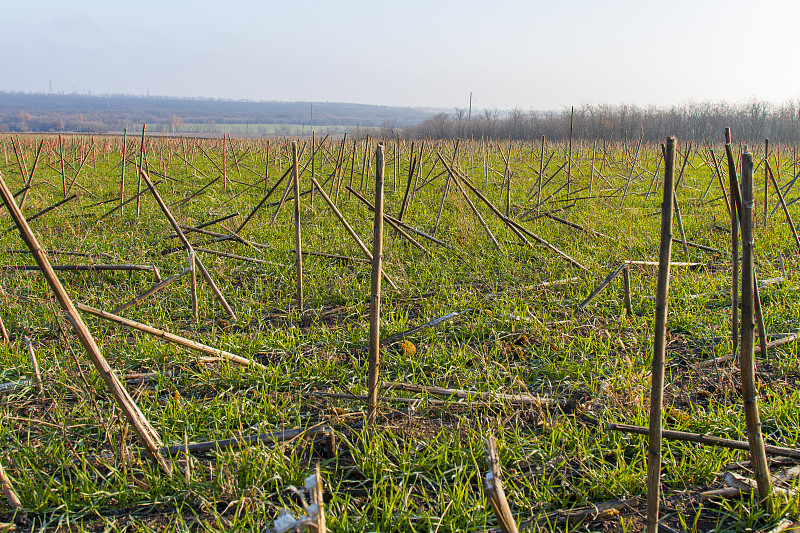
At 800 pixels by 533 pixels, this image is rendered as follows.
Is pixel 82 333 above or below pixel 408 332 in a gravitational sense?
above

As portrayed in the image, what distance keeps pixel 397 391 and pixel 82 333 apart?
4.49 feet

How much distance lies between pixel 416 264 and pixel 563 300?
4.57 ft

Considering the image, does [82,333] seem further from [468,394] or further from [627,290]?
[627,290]

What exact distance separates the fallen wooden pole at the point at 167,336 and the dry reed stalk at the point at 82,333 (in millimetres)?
372

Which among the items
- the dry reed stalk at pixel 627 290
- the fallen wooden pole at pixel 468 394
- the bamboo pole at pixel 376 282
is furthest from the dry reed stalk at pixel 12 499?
the dry reed stalk at pixel 627 290

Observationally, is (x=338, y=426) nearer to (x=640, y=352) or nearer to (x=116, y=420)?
(x=116, y=420)

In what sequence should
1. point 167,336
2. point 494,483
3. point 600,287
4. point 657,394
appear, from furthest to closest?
point 600,287, point 167,336, point 657,394, point 494,483

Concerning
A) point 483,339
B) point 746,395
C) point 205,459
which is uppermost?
point 746,395

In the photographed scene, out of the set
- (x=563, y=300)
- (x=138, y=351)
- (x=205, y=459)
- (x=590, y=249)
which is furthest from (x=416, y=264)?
(x=205, y=459)

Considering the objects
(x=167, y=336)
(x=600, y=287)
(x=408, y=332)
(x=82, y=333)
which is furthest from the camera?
(x=600, y=287)

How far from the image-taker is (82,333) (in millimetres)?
1556

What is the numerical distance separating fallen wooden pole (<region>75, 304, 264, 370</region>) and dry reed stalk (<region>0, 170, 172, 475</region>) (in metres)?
0.37

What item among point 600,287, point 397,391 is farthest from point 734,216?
point 397,391

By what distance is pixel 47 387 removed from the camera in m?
2.44
